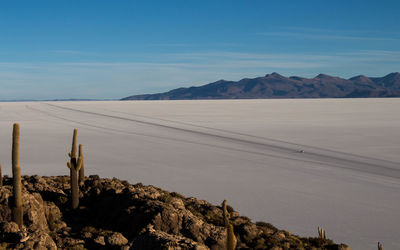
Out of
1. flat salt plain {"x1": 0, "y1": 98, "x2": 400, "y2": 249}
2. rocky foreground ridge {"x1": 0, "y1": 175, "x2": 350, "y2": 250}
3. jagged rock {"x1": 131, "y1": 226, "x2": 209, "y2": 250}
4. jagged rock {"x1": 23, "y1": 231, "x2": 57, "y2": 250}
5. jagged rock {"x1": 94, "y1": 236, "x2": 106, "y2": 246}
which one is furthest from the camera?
flat salt plain {"x1": 0, "y1": 98, "x2": 400, "y2": 249}

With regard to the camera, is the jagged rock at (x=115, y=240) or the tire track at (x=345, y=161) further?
the tire track at (x=345, y=161)

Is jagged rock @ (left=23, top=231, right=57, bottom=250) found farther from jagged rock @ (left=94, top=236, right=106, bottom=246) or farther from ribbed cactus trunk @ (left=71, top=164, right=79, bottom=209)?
ribbed cactus trunk @ (left=71, top=164, right=79, bottom=209)

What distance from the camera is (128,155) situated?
2098 centimetres

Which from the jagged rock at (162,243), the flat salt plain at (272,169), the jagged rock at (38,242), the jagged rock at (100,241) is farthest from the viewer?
the flat salt plain at (272,169)

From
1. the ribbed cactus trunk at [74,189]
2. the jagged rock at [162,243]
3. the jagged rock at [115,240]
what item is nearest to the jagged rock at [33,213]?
the ribbed cactus trunk at [74,189]

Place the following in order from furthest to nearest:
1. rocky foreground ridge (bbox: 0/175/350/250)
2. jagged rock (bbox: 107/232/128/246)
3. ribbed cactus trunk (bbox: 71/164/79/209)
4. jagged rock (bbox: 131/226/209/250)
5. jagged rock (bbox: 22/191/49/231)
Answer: ribbed cactus trunk (bbox: 71/164/79/209), jagged rock (bbox: 22/191/49/231), jagged rock (bbox: 107/232/128/246), rocky foreground ridge (bbox: 0/175/350/250), jagged rock (bbox: 131/226/209/250)

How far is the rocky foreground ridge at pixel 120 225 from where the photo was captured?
22.0 feet

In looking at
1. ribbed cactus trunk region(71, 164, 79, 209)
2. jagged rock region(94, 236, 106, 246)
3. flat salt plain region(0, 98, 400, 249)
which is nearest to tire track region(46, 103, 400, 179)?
flat salt plain region(0, 98, 400, 249)

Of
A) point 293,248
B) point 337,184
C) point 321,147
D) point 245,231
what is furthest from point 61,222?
point 321,147

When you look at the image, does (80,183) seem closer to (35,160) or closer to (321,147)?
(35,160)

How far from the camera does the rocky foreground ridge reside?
265 inches

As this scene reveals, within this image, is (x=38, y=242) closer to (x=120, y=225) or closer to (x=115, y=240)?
(x=115, y=240)

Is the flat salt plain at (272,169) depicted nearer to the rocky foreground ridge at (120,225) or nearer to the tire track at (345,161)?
the tire track at (345,161)

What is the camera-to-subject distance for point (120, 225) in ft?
27.8
